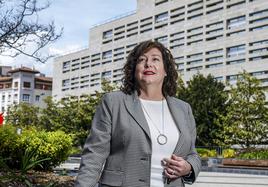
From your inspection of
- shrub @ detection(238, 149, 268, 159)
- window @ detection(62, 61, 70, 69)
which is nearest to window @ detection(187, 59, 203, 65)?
window @ detection(62, 61, 70, 69)

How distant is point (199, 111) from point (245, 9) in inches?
821

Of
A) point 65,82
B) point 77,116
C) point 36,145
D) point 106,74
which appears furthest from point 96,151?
point 65,82

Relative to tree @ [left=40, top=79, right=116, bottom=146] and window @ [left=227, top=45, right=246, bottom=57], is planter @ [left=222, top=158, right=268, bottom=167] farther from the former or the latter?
window @ [left=227, top=45, right=246, bottom=57]

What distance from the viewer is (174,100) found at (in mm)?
2410

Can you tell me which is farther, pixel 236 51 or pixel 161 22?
pixel 161 22

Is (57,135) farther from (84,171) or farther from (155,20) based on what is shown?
(155,20)

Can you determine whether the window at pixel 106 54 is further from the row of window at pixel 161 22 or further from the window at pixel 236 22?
the window at pixel 236 22

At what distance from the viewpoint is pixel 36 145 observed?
36.1 ft

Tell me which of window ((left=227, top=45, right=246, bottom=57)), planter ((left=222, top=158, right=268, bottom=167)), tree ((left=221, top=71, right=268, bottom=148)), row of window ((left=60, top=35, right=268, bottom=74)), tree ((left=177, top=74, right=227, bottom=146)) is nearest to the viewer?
planter ((left=222, top=158, right=268, bottom=167))

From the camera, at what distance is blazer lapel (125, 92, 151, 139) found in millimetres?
2139

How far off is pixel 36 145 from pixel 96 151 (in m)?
9.21

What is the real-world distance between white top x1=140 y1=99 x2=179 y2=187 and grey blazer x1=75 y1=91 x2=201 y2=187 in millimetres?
28

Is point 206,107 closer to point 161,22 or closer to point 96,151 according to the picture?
point 161,22

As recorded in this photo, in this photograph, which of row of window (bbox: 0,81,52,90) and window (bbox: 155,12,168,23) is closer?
window (bbox: 155,12,168,23)
